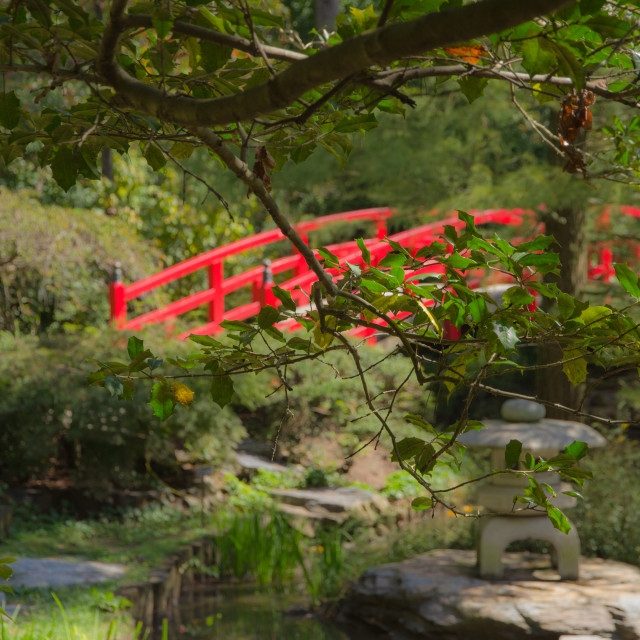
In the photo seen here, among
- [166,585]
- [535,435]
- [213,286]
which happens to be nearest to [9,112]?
[535,435]

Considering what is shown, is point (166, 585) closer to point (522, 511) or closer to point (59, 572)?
point (59, 572)

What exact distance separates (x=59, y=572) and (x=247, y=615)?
1244mm

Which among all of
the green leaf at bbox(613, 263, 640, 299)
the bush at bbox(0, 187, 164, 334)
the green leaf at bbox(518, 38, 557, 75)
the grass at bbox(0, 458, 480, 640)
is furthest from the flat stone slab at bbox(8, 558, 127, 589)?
the green leaf at bbox(518, 38, 557, 75)

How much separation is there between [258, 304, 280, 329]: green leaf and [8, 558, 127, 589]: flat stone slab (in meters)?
3.75

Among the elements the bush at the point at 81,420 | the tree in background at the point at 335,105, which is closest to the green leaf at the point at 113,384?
the tree in background at the point at 335,105

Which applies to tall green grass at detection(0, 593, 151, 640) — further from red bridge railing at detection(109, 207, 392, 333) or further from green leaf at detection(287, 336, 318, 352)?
red bridge railing at detection(109, 207, 392, 333)

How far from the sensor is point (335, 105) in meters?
1.66

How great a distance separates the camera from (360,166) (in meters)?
7.92

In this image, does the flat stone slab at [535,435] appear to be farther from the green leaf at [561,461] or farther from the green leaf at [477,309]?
the green leaf at [477,309]

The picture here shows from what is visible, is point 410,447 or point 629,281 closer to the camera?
point 629,281

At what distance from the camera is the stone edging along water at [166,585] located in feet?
16.1

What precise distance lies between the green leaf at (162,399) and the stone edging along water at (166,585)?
3705 millimetres

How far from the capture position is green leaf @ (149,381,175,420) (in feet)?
4.80

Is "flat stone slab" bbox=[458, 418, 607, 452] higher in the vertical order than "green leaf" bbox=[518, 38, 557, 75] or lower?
lower
